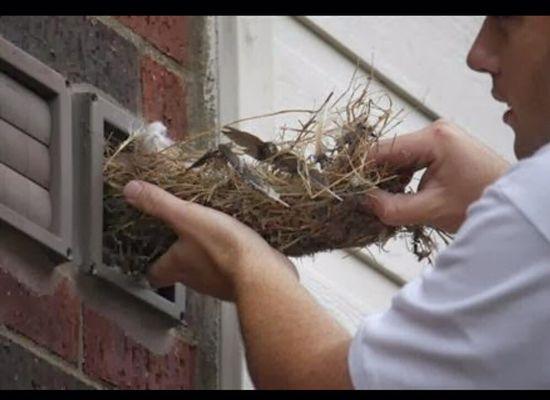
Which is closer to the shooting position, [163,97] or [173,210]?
[173,210]

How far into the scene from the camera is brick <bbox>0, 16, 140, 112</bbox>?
4.07 m

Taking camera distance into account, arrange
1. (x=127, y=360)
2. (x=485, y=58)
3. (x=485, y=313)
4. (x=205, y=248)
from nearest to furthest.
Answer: (x=485, y=313), (x=485, y=58), (x=205, y=248), (x=127, y=360)

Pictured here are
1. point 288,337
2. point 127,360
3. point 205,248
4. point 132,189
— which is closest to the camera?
point 288,337

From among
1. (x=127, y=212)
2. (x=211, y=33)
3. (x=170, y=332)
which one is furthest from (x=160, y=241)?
(x=211, y=33)

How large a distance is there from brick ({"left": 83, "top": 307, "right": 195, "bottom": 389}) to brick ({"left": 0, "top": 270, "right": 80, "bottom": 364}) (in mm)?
34

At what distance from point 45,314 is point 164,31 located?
626 millimetres

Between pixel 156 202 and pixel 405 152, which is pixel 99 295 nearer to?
pixel 156 202

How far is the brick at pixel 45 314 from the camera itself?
390cm

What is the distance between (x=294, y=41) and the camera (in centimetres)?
471

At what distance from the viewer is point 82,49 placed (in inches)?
165

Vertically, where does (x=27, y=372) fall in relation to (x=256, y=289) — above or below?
below

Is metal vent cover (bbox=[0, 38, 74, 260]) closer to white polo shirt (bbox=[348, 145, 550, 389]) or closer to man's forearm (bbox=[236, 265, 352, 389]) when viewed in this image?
man's forearm (bbox=[236, 265, 352, 389])

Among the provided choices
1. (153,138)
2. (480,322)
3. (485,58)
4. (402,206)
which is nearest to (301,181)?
(402,206)
